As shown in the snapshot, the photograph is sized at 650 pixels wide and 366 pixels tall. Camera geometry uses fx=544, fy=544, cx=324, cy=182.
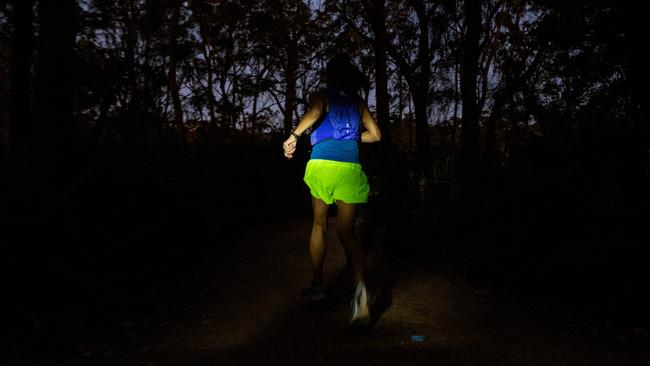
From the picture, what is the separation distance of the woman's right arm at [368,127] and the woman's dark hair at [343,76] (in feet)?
0.46

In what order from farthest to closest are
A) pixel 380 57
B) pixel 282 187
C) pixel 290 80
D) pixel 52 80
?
pixel 290 80, pixel 380 57, pixel 282 187, pixel 52 80

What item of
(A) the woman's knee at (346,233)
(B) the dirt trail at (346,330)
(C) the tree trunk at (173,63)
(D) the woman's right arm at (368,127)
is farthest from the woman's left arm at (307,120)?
(C) the tree trunk at (173,63)

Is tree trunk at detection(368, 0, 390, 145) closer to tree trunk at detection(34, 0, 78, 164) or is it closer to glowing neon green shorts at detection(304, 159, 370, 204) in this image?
tree trunk at detection(34, 0, 78, 164)

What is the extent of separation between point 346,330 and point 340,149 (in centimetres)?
135

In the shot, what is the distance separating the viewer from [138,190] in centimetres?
675

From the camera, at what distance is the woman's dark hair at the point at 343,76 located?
4.16 metres

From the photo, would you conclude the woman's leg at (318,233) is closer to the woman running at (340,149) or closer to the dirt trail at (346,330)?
the woman running at (340,149)

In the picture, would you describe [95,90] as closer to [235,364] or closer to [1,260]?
[1,260]

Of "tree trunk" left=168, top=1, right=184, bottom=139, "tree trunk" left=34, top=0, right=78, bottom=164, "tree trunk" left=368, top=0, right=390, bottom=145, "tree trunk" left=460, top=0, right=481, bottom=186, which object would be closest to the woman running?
"tree trunk" left=34, top=0, right=78, bottom=164

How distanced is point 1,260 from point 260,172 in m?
8.34

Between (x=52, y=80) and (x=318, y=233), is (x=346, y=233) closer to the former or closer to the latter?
(x=318, y=233)

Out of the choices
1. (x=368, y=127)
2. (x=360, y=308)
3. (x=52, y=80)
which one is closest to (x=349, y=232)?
(x=360, y=308)

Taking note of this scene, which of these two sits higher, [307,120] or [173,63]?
[173,63]

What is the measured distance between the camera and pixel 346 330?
13.2ft
